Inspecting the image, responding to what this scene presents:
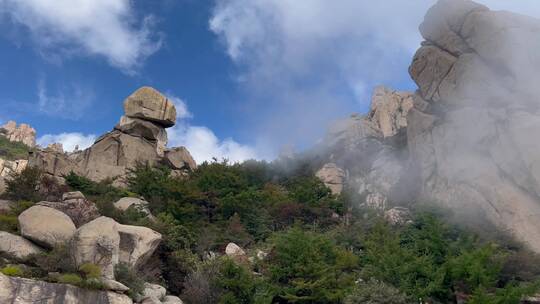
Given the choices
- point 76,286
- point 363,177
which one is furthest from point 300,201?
point 76,286

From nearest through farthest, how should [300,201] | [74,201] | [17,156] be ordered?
[74,201] < [300,201] < [17,156]

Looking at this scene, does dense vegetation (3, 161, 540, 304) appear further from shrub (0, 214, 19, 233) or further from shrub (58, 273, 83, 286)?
shrub (0, 214, 19, 233)

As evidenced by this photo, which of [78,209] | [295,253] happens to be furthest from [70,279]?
[295,253]

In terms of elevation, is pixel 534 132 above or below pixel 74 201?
above

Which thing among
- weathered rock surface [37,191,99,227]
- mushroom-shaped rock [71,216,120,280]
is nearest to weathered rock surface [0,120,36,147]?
weathered rock surface [37,191,99,227]

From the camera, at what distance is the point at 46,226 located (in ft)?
78.1

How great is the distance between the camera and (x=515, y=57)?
3938 cm

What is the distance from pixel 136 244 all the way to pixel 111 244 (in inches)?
93.4

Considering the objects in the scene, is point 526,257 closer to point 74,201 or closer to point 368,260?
point 368,260

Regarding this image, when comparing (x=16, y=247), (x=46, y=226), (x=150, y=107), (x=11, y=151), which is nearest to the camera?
(x=16, y=247)

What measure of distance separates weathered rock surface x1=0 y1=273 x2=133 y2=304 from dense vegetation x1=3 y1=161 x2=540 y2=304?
609 mm

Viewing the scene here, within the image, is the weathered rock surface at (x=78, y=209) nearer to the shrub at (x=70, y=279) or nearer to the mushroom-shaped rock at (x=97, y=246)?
the mushroom-shaped rock at (x=97, y=246)

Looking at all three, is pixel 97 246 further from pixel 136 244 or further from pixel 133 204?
pixel 133 204

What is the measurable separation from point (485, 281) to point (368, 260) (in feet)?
23.9
